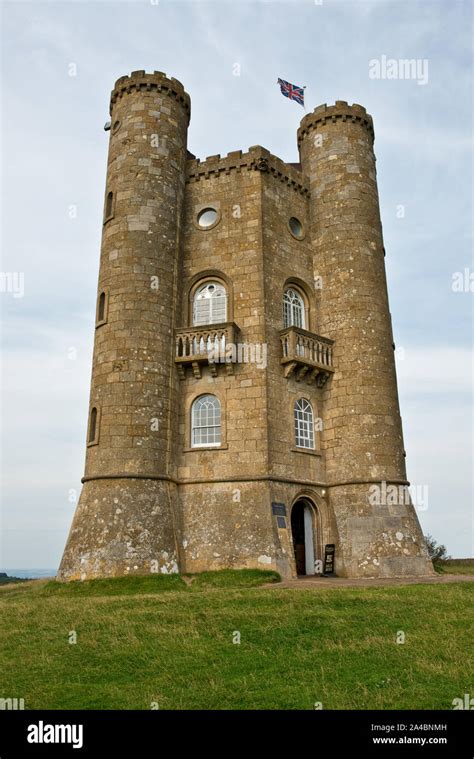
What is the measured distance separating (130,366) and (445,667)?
51.0ft

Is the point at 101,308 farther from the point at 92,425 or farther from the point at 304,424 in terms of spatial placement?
the point at 304,424

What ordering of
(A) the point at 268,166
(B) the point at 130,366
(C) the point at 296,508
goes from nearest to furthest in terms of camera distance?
(B) the point at 130,366
(C) the point at 296,508
(A) the point at 268,166

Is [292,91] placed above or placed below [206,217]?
above

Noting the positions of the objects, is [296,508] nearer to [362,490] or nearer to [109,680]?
[362,490]

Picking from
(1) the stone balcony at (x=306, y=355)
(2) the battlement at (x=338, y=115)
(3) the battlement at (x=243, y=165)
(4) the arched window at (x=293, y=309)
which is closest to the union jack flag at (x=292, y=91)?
(2) the battlement at (x=338, y=115)

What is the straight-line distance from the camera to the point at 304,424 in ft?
79.5

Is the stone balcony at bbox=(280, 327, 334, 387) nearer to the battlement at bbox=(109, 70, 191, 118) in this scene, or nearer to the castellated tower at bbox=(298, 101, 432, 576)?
the castellated tower at bbox=(298, 101, 432, 576)

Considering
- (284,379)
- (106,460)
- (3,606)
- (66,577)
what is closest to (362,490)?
(284,379)

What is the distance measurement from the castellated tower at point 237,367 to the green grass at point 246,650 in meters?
5.01

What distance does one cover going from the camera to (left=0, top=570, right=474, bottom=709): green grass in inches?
326

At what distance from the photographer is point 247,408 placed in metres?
22.6

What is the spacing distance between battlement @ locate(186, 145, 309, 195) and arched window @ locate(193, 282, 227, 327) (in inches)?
199

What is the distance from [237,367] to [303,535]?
6.96 m

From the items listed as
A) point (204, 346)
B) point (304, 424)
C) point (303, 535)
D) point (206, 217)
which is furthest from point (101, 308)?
point (303, 535)
